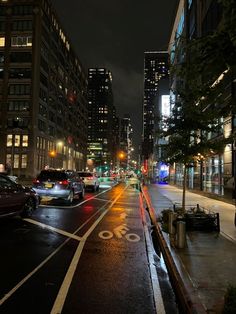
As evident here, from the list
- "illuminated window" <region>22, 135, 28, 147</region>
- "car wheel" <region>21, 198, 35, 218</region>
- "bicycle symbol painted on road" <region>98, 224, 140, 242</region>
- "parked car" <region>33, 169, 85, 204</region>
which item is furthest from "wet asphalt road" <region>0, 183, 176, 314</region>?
"illuminated window" <region>22, 135, 28, 147</region>

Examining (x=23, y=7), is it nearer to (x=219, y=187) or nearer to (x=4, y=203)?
(x=219, y=187)

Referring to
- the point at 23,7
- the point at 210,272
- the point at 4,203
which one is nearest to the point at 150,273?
the point at 210,272

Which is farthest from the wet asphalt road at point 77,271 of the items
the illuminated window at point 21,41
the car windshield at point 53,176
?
the illuminated window at point 21,41


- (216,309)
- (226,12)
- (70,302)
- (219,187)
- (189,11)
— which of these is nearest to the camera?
(226,12)

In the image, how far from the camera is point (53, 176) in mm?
21125

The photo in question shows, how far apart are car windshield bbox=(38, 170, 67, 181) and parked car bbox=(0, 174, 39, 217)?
A: 5814 millimetres

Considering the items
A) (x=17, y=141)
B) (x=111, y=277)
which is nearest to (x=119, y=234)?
(x=111, y=277)

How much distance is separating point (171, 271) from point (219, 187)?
20.3m

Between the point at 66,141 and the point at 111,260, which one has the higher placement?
the point at 66,141

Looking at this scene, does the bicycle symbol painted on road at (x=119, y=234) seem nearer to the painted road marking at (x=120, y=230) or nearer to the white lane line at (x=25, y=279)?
the painted road marking at (x=120, y=230)

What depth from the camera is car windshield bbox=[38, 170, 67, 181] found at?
21.0m

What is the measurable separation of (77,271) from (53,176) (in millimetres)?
14050

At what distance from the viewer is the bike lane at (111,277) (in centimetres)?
555

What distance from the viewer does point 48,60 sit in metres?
89.0
